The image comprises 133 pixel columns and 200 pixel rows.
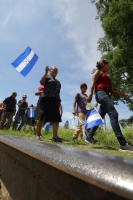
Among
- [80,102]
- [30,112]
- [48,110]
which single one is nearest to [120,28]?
[30,112]

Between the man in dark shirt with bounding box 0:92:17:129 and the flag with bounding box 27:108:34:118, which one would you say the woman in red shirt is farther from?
the flag with bounding box 27:108:34:118

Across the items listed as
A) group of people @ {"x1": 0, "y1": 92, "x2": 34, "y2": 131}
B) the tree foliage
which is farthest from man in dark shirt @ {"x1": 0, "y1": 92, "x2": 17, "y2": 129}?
the tree foliage

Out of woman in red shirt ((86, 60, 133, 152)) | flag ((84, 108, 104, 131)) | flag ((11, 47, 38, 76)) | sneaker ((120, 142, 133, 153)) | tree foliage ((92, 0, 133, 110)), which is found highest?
tree foliage ((92, 0, 133, 110))

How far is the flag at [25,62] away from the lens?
571 cm

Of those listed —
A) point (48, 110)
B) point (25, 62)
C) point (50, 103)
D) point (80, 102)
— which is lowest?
point (48, 110)

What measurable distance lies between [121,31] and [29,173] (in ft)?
48.7

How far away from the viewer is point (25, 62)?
577 cm

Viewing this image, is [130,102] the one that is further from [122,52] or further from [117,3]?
[117,3]

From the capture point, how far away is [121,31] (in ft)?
48.3

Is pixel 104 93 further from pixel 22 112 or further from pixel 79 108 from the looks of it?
pixel 22 112

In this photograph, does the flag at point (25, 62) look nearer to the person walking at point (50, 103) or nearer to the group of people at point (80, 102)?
the group of people at point (80, 102)

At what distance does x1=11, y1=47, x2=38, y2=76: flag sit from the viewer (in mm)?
5707

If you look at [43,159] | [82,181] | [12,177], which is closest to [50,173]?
[43,159]

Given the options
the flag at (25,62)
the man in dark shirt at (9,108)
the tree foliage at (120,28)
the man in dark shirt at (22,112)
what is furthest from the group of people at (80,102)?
the tree foliage at (120,28)
